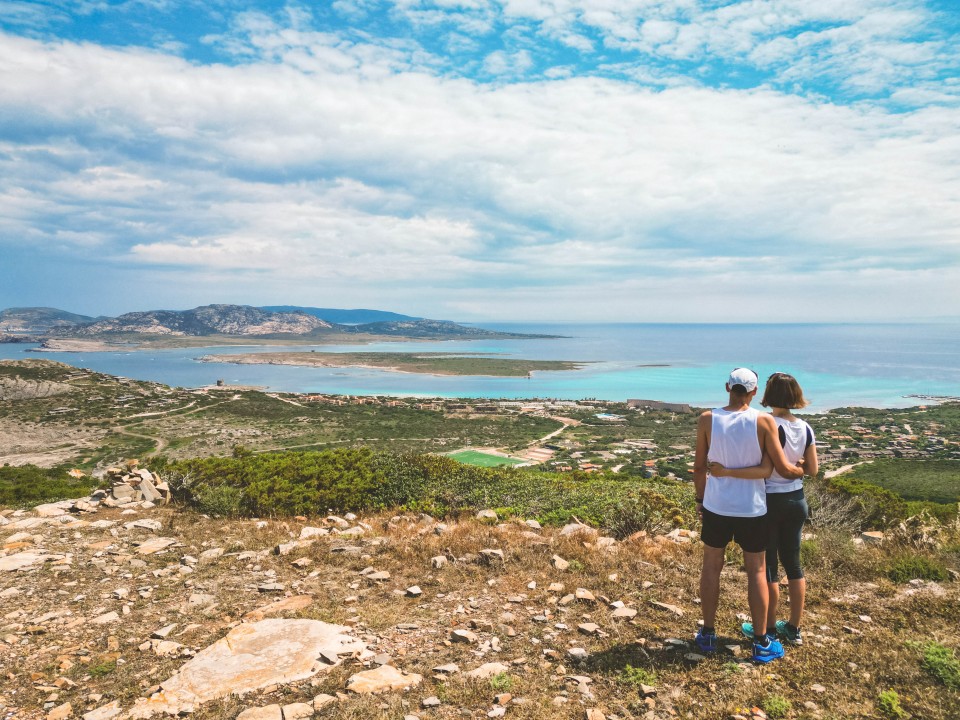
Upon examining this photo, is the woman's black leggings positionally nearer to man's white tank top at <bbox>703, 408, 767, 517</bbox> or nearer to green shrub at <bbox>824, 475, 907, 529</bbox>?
man's white tank top at <bbox>703, 408, 767, 517</bbox>

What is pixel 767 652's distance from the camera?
4066 millimetres

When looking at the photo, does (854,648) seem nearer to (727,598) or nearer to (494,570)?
(727,598)

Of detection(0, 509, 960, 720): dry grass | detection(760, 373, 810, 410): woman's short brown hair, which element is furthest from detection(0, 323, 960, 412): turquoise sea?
detection(760, 373, 810, 410): woman's short brown hair

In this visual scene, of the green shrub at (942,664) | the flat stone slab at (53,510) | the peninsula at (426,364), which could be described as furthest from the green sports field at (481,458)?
the peninsula at (426,364)

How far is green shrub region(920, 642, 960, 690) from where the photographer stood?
3691 mm

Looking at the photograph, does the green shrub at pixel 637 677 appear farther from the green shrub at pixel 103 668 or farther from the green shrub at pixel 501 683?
the green shrub at pixel 103 668

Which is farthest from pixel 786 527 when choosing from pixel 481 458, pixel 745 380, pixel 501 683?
pixel 481 458

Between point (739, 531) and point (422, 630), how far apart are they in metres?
3.01

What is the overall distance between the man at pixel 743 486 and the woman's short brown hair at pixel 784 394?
23 centimetres

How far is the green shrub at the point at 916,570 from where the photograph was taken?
5.79 metres

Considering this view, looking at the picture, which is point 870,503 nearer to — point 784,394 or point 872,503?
point 872,503

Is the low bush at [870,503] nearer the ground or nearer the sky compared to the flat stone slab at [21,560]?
nearer the ground

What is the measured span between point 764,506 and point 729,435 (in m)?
0.64

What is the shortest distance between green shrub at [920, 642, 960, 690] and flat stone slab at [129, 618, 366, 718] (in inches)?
181
